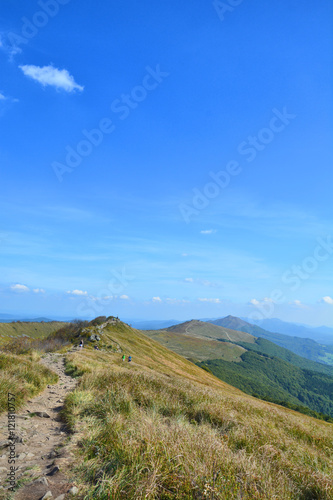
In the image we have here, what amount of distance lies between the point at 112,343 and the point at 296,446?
6434 centimetres

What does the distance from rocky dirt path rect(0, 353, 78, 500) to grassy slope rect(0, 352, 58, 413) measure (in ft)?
1.33

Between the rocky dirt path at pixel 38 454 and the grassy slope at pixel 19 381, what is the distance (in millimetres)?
405

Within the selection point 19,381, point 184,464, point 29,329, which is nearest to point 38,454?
point 184,464

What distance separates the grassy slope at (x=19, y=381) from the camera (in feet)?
26.9

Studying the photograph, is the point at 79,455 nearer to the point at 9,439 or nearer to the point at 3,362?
the point at 9,439

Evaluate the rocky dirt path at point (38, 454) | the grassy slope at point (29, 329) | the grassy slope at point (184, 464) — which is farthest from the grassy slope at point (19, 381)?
the grassy slope at point (29, 329)

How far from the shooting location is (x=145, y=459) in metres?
4.31

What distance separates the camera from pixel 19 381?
977 centimetres

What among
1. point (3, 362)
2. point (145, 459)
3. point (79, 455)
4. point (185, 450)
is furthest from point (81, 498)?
point (3, 362)

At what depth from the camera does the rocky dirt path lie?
12.8ft

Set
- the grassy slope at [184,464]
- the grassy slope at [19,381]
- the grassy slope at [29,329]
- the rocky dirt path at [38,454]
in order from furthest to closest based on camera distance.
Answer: the grassy slope at [29,329] < the grassy slope at [19,381] < the rocky dirt path at [38,454] < the grassy slope at [184,464]

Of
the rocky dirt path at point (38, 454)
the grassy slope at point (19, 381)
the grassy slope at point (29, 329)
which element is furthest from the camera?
the grassy slope at point (29, 329)

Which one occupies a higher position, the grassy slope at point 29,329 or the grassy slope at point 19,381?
the grassy slope at point 19,381

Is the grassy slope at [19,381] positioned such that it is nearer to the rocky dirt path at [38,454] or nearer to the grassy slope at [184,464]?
the rocky dirt path at [38,454]
